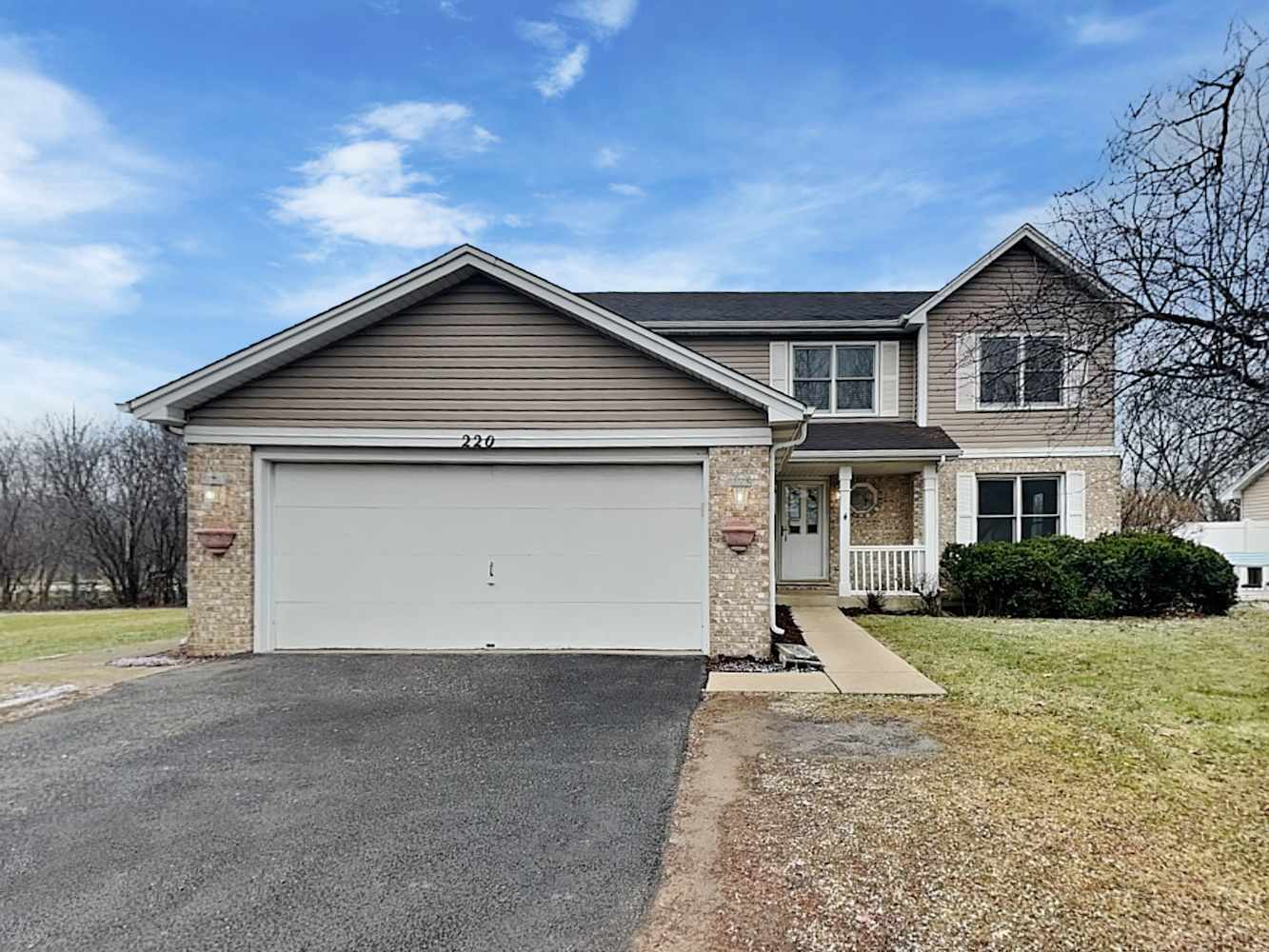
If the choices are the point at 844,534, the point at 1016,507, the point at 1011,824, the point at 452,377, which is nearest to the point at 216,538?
the point at 452,377

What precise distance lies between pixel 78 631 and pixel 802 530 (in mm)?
14252

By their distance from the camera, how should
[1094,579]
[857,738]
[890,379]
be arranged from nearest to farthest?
1. [857,738]
2. [1094,579]
3. [890,379]

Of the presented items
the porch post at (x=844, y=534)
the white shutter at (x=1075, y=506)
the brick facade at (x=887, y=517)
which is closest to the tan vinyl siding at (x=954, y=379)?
the white shutter at (x=1075, y=506)

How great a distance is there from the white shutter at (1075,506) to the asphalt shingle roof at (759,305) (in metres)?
4.41

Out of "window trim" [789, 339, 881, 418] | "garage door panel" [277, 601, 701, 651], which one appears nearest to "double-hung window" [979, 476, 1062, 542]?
"window trim" [789, 339, 881, 418]

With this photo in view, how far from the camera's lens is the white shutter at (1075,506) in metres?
13.7

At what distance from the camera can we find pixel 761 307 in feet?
50.2

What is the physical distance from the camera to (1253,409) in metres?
6.00

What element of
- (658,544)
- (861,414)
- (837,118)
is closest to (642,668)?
(658,544)

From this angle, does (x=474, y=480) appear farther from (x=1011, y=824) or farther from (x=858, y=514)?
(x=858, y=514)

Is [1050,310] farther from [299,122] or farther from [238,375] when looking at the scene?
[299,122]

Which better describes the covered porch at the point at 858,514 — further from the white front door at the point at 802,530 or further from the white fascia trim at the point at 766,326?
the white fascia trim at the point at 766,326

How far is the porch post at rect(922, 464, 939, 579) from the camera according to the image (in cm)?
1295

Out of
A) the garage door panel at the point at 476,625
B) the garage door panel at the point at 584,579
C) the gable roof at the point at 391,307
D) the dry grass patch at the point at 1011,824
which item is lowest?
the dry grass patch at the point at 1011,824
